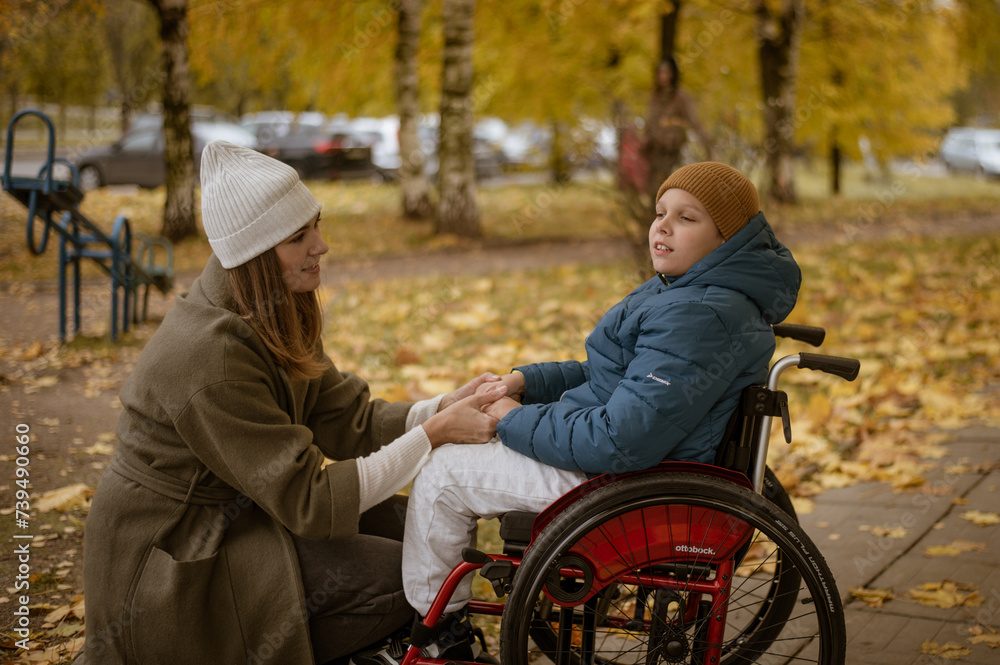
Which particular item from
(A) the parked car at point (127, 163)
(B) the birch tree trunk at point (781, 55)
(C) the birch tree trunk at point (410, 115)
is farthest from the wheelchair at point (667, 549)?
(A) the parked car at point (127, 163)

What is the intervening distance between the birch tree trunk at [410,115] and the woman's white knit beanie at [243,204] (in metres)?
9.92

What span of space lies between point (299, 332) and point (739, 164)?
15.5 ft

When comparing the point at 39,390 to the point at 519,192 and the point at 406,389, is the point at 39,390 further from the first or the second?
the point at 519,192

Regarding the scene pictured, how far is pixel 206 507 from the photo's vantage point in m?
2.15

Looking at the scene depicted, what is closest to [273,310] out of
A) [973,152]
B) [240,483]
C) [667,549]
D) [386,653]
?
[240,483]

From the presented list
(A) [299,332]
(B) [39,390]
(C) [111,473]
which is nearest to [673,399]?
(A) [299,332]

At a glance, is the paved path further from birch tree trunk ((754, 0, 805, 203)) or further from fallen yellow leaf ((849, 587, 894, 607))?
birch tree trunk ((754, 0, 805, 203))

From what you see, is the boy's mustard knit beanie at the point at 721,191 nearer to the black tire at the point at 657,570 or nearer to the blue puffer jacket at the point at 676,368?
the blue puffer jacket at the point at 676,368

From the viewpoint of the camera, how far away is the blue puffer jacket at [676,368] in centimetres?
197

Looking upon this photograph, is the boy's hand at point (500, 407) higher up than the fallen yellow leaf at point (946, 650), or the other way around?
the boy's hand at point (500, 407)

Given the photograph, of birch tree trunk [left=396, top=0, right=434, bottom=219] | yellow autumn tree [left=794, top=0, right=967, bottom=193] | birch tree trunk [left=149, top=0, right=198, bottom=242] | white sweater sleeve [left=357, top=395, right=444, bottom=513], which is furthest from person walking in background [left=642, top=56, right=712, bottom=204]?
yellow autumn tree [left=794, top=0, right=967, bottom=193]

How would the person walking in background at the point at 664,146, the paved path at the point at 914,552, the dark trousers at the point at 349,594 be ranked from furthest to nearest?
the person walking in background at the point at 664,146 < the paved path at the point at 914,552 < the dark trousers at the point at 349,594

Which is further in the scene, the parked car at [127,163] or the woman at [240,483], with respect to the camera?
the parked car at [127,163]

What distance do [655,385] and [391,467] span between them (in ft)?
2.35
